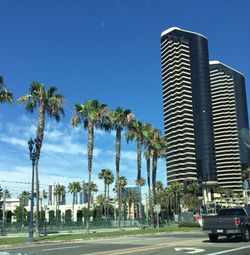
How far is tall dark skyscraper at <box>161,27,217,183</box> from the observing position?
179125 millimetres

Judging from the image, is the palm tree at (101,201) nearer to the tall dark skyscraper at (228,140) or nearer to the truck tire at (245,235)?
the tall dark skyscraper at (228,140)

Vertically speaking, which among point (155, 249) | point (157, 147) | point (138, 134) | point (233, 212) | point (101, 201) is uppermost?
point (138, 134)

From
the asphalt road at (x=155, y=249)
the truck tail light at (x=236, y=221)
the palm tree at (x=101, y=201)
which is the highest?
the palm tree at (x=101, y=201)

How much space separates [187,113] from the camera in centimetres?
18388

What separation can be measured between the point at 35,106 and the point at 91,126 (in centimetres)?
820

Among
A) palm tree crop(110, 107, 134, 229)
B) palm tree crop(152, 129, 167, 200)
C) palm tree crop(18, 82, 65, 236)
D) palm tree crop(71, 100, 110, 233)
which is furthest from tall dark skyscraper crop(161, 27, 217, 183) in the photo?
palm tree crop(18, 82, 65, 236)

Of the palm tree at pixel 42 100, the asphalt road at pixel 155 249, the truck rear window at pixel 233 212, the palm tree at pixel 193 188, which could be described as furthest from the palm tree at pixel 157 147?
the palm tree at pixel 193 188

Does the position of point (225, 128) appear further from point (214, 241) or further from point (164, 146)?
point (214, 241)

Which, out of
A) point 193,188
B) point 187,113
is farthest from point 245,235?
point 187,113

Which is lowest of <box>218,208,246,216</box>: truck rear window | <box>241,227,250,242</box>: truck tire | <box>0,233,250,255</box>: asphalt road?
<box>0,233,250,255</box>: asphalt road

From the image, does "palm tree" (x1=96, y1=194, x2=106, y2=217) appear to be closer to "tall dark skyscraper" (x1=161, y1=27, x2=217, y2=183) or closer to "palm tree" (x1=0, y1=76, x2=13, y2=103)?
"tall dark skyscraper" (x1=161, y1=27, x2=217, y2=183)

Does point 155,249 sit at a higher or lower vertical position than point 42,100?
lower

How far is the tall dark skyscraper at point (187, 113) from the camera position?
588 feet

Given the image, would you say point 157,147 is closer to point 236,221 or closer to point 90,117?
point 90,117
